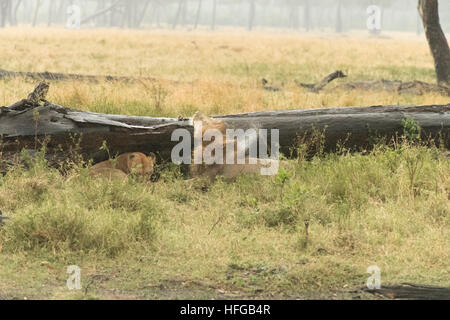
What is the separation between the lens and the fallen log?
7.64 m

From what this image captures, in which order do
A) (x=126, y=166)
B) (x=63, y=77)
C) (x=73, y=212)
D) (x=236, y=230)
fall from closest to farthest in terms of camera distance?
(x=73, y=212) < (x=236, y=230) < (x=126, y=166) < (x=63, y=77)

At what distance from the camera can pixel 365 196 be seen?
281 inches

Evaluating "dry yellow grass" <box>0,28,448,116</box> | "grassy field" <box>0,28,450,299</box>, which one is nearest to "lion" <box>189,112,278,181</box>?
"grassy field" <box>0,28,450,299</box>

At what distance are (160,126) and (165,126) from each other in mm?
55

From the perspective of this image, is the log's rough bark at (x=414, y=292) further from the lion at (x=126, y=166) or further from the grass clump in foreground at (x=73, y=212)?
the lion at (x=126, y=166)

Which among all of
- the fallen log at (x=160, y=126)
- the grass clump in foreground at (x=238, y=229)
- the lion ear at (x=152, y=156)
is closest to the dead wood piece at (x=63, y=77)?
the fallen log at (x=160, y=126)

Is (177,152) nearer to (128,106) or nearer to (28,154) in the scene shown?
(28,154)

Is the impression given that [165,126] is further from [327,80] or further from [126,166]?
[327,80]

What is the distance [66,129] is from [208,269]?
299 centimetres

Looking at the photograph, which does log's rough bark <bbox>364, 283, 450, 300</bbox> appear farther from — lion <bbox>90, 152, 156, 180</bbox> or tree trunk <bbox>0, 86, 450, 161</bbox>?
tree trunk <bbox>0, 86, 450, 161</bbox>

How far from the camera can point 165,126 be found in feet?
25.9

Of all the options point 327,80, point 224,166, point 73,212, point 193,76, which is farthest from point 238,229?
point 193,76

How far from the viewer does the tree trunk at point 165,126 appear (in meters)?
7.65
